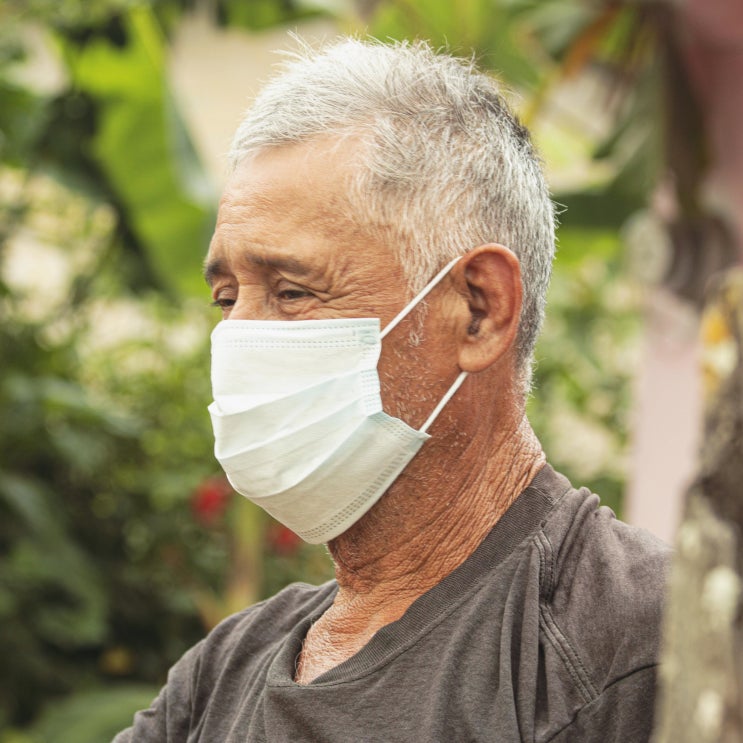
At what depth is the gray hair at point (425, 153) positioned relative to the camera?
1735mm

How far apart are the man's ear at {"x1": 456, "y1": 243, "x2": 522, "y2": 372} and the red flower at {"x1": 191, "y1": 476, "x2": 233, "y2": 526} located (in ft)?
13.2

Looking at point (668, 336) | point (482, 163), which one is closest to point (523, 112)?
point (668, 336)

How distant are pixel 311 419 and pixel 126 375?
477cm

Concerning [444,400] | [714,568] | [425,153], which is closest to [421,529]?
[444,400]

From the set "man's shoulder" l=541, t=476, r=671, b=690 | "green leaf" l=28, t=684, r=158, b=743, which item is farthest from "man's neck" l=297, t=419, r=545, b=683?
"green leaf" l=28, t=684, r=158, b=743

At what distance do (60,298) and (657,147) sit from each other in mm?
3163

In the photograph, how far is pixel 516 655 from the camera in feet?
5.04

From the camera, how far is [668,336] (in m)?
5.93

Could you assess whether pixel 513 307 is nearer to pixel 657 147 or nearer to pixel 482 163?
pixel 482 163

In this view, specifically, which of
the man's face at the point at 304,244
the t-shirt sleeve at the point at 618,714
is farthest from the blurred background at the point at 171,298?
the t-shirt sleeve at the point at 618,714

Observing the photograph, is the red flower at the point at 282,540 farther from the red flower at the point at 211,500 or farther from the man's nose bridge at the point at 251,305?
the man's nose bridge at the point at 251,305

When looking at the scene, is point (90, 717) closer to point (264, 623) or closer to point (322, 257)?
point (264, 623)

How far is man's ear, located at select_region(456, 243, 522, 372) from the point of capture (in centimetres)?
174

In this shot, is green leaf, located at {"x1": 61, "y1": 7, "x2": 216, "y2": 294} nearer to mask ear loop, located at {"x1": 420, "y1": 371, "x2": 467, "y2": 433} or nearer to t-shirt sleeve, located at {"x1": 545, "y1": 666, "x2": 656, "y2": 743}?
mask ear loop, located at {"x1": 420, "y1": 371, "x2": 467, "y2": 433}
